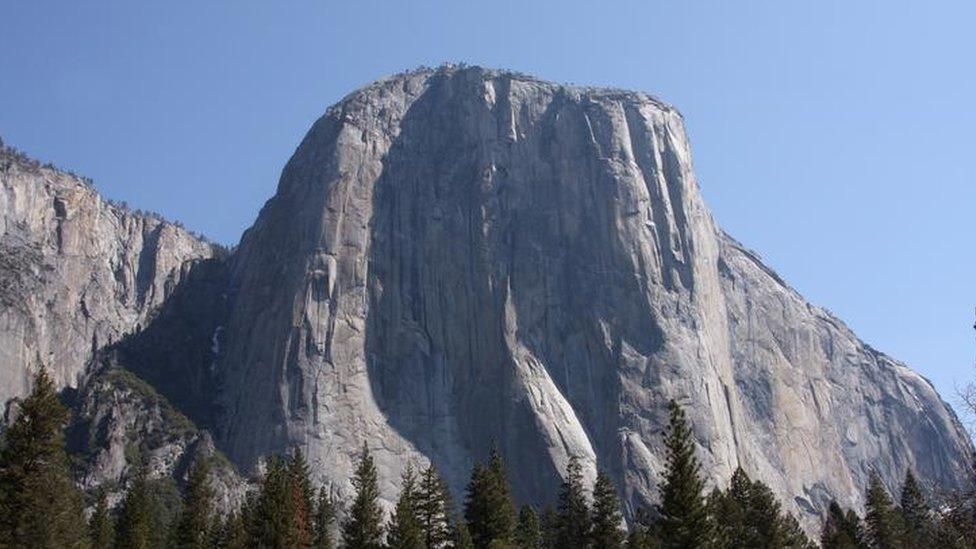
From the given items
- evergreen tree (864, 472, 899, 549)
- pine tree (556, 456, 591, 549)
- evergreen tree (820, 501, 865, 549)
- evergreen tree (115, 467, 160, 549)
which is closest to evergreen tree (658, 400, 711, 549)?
pine tree (556, 456, 591, 549)

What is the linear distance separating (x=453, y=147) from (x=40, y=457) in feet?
410

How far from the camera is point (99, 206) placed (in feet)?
563

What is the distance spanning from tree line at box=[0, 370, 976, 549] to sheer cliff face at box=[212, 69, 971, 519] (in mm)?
50218

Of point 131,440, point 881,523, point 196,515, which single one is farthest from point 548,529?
point 131,440

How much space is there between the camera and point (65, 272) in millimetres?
157750

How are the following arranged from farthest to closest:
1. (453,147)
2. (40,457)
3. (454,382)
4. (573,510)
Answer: (453,147) → (454,382) → (573,510) → (40,457)

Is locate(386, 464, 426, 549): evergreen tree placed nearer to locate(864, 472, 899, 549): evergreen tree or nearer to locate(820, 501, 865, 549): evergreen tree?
locate(820, 501, 865, 549): evergreen tree

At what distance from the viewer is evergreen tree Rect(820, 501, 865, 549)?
6438 centimetres

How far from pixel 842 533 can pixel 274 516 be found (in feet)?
110

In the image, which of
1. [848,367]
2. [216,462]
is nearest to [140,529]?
[216,462]

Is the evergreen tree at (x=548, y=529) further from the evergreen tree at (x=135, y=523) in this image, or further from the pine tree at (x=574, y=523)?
the evergreen tree at (x=135, y=523)

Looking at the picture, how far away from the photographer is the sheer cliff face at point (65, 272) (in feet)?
477

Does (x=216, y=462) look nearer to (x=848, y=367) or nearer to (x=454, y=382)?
(x=454, y=382)

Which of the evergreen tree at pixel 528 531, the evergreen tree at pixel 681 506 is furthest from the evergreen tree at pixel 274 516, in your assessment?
the evergreen tree at pixel 681 506
